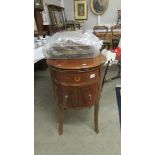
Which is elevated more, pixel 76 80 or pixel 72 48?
pixel 72 48

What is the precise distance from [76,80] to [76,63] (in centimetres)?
13

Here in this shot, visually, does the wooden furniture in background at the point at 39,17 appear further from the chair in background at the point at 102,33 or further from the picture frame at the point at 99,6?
the picture frame at the point at 99,6

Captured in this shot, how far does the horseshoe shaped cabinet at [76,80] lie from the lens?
5.13 ft

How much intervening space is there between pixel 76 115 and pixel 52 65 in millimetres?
778

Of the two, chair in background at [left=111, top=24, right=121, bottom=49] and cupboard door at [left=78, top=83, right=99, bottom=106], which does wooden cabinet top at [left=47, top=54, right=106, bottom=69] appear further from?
chair in background at [left=111, top=24, right=121, bottom=49]

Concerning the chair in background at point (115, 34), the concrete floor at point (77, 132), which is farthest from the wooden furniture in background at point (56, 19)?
the concrete floor at point (77, 132)

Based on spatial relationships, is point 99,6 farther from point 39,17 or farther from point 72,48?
point 72,48

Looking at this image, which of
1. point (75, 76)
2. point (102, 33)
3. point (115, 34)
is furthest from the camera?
point (102, 33)

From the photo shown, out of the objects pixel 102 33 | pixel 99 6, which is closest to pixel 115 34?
pixel 102 33

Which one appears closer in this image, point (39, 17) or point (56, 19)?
point (39, 17)

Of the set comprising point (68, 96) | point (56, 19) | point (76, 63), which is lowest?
point (68, 96)

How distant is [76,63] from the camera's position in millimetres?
1590
